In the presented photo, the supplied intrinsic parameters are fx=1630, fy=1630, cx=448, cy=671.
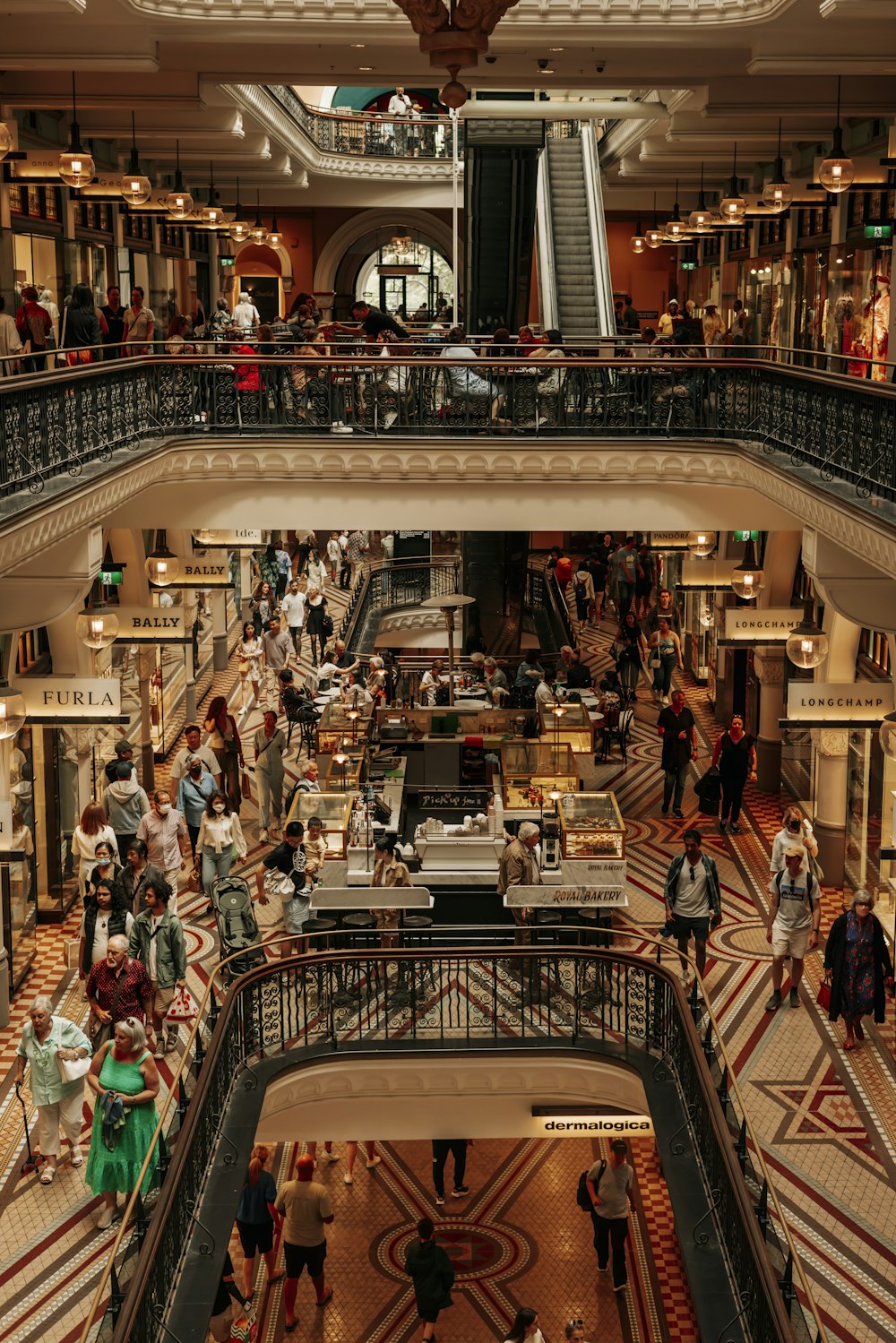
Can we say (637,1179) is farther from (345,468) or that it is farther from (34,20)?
(34,20)

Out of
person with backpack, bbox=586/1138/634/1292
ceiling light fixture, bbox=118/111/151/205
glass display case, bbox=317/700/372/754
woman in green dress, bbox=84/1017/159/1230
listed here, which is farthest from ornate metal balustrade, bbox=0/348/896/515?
woman in green dress, bbox=84/1017/159/1230

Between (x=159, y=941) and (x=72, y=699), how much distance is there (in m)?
2.48

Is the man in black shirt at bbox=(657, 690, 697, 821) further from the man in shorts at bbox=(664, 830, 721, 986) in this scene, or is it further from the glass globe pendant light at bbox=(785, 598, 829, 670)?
the man in shorts at bbox=(664, 830, 721, 986)

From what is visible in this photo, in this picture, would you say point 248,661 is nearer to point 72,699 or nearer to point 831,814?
point 72,699

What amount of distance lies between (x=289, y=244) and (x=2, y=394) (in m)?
26.9

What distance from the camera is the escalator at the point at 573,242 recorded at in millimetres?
20891

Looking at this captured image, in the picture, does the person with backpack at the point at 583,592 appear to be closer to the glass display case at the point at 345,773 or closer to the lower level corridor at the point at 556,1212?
the glass display case at the point at 345,773

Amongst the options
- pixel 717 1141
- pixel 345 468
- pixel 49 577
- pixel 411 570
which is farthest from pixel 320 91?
pixel 717 1141

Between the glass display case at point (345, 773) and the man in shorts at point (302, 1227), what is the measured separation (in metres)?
5.29

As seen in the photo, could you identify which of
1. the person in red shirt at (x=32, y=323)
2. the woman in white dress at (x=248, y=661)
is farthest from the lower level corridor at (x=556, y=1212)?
the woman in white dress at (x=248, y=661)

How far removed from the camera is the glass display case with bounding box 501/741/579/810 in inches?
623

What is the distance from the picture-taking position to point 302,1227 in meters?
10.1

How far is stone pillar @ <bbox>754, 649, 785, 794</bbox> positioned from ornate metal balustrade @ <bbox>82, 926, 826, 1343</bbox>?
6.04 metres

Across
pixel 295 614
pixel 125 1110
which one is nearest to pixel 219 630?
pixel 295 614
